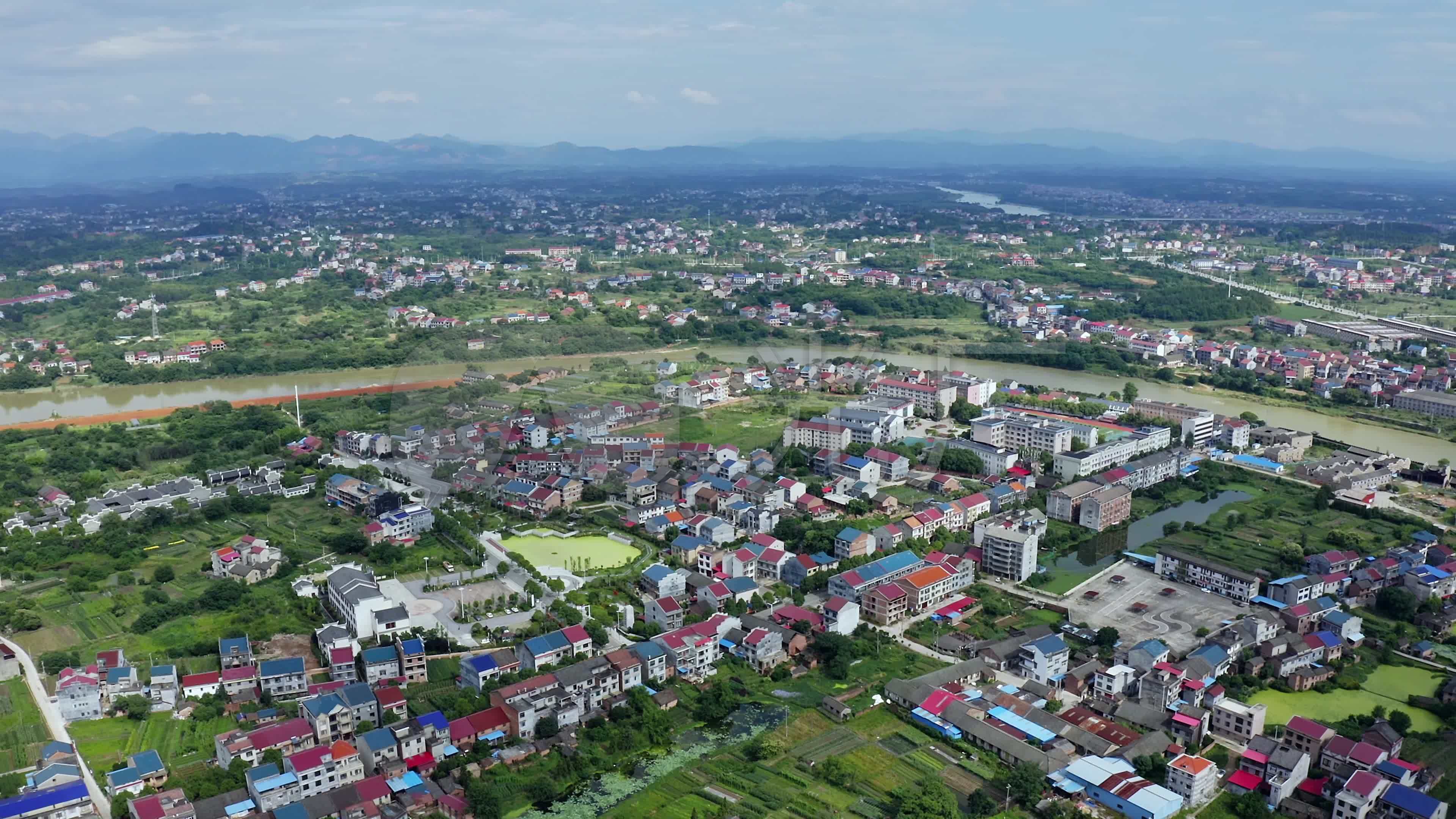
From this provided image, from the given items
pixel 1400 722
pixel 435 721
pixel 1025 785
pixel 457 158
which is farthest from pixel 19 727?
pixel 457 158

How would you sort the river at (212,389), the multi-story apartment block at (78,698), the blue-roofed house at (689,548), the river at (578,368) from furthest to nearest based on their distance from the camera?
the river at (212,389) < the river at (578,368) < the blue-roofed house at (689,548) < the multi-story apartment block at (78,698)

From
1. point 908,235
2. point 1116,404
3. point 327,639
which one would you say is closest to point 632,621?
point 327,639

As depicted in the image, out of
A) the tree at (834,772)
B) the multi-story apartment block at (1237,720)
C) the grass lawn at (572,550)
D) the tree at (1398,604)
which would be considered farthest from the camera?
the grass lawn at (572,550)

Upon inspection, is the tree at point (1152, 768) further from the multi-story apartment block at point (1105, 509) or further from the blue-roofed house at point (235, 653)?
the blue-roofed house at point (235, 653)

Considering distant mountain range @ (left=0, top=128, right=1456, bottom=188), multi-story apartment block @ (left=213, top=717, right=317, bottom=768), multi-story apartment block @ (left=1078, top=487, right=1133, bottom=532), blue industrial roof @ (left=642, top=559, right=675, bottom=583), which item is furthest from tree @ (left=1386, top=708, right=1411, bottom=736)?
distant mountain range @ (left=0, top=128, right=1456, bottom=188)

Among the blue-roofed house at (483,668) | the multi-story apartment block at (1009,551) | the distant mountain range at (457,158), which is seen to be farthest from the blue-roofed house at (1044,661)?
the distant mountain range at (457,158)

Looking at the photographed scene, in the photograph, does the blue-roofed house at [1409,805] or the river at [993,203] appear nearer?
the blue-roofed house at [1409,805]

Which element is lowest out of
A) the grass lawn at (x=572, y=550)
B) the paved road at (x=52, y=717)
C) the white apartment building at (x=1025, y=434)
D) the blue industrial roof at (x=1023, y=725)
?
the paved road at (x=52, y=717)

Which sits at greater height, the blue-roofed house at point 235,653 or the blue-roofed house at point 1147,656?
the blue-roofed house at point 1147,656
